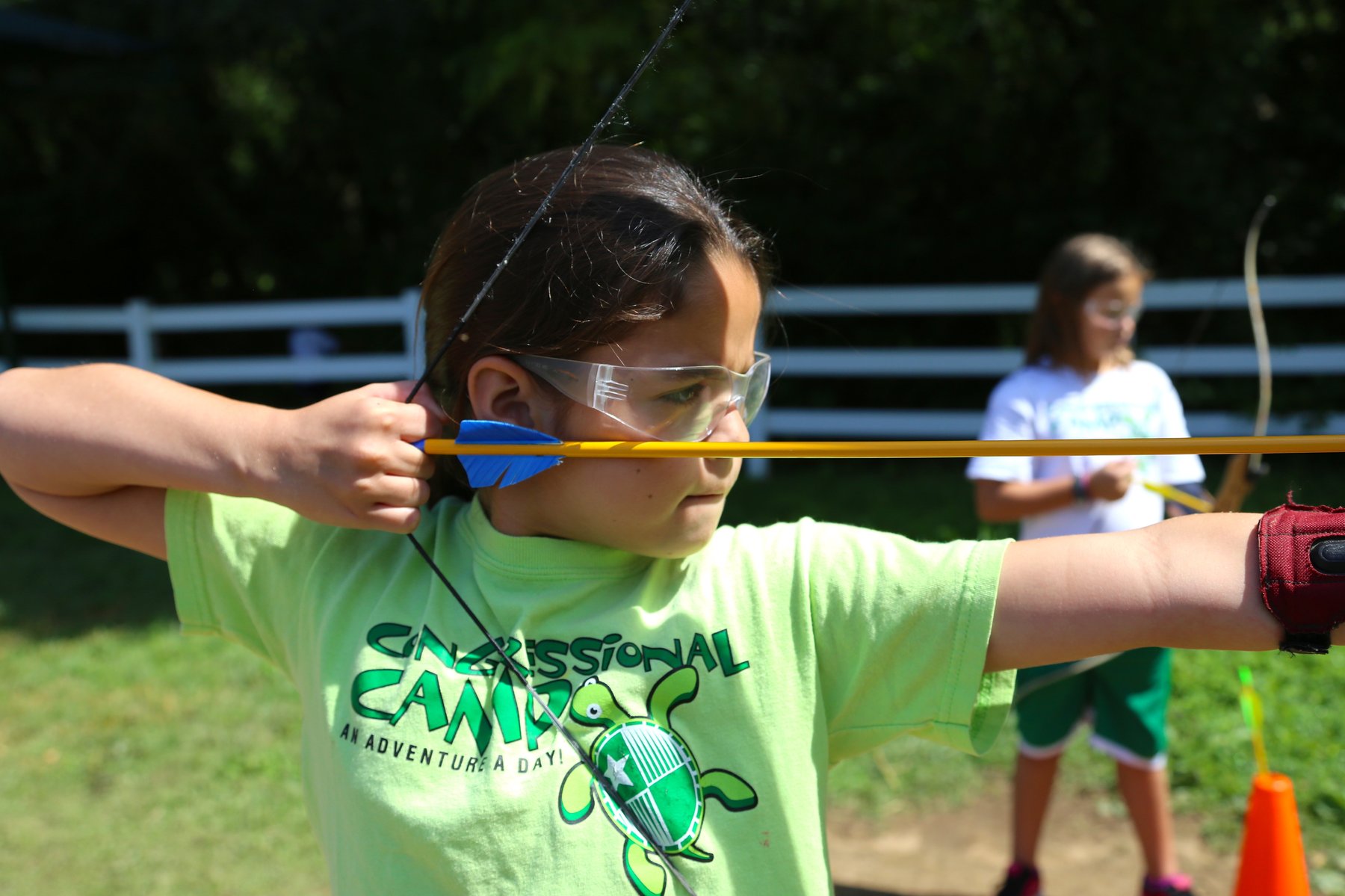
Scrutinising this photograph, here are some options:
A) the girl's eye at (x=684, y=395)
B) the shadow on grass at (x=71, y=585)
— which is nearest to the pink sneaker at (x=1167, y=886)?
the girl's eye at (x=684, y=395)

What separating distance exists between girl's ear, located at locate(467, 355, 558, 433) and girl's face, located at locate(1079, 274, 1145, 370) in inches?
85.2

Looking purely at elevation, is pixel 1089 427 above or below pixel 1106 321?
below

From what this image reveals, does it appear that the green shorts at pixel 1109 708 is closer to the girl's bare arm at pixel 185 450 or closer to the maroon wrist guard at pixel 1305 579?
the maroon wrist guard at pixel 1305 579

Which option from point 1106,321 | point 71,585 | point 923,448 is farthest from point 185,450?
point 71,585

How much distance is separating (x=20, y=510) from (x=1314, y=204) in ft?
28.1

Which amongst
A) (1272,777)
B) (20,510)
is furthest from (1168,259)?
(20,510)

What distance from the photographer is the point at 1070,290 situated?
10.4ft

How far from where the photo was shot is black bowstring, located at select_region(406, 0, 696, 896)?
1230 mm

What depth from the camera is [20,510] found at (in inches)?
273

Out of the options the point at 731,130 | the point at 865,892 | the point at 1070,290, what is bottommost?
the point at 865,892

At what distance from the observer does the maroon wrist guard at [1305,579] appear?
108cm

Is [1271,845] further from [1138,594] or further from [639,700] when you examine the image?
[639,700]

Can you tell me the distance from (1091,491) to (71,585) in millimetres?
4677

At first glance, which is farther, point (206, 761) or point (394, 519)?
point (206, 761)
